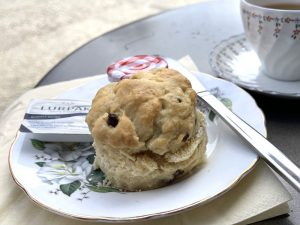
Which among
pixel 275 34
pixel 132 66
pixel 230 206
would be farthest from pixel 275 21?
pixel 230 206

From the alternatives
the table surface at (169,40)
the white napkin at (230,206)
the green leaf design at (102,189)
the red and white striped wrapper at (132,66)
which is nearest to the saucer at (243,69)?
the table surface at (169,40)

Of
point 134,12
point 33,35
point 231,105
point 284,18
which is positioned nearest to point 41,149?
point 231,105

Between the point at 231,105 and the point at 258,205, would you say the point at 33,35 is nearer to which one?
the point at 231,105

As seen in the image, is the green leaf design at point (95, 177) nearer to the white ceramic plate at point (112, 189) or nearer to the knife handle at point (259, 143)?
the white ceramic plate at point (112, 189)

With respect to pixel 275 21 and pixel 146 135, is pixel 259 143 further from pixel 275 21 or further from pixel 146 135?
pixel 275 21

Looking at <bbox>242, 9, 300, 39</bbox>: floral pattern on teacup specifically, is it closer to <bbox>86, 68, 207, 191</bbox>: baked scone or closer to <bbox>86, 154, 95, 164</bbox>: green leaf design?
<bbox>86, 68, 207, 191</bbox>: baked scone

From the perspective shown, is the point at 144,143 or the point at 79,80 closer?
the point at 144,143
